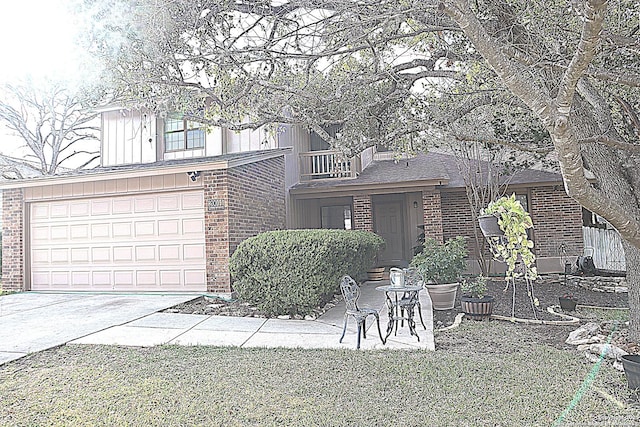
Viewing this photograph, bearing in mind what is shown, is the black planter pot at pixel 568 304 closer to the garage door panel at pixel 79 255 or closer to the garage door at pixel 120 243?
the garage door at pixel 120 243

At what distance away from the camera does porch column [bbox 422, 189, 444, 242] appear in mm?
12773

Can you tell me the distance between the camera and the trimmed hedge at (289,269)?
725 centimetres

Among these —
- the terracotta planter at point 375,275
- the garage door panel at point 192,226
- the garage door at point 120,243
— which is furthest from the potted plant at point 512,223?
the terracotta planter at point 375,275

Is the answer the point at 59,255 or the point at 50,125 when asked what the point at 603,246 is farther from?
the point at 50,125

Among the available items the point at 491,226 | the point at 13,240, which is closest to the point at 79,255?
the point at 13,240

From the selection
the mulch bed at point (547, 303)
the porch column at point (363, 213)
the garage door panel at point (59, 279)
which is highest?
the porch column at point (363, 213)

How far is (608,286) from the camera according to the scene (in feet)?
34.8

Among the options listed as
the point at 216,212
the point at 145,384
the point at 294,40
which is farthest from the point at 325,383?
the point at 216,212

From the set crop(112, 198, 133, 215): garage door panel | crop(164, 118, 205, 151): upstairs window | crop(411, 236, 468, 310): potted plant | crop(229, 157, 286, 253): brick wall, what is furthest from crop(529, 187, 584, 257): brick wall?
crop(112, 198, 133, 215): garage door panel

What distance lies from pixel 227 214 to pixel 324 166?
5600 mm

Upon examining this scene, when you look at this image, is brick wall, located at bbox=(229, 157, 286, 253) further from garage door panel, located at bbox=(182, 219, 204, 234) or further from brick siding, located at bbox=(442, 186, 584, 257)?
brick siding, located at bbox=(442, 186, 584, 257)

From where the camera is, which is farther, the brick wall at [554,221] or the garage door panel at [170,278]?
the brick wall at [554,221]

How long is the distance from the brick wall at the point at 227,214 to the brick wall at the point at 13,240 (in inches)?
197

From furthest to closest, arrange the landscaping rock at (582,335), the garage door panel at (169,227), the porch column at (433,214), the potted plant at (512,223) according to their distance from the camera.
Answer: the porch column at (433,214), the garage door panel at (169,227), the landscaping rock at (582,335), the potted plant at (512,223)
